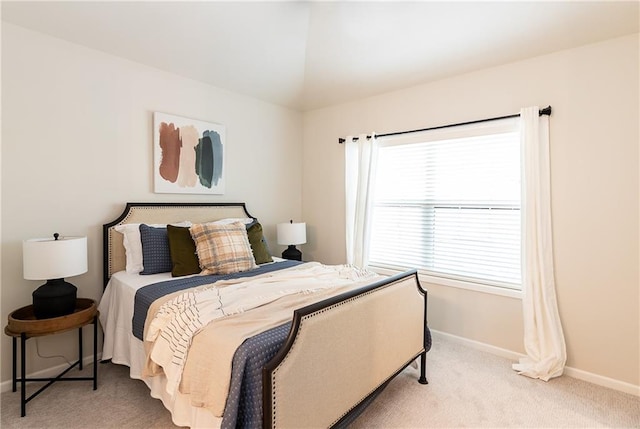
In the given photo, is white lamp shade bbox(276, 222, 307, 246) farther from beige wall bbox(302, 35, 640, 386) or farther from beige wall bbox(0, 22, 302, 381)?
beige wall bbox(302, 35, 640, 386)

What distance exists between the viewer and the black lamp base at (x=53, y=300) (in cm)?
218

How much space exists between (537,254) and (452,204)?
33.3 inches

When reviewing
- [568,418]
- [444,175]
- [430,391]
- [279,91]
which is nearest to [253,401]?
[430,391]

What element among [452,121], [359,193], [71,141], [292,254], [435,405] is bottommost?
[435,405]

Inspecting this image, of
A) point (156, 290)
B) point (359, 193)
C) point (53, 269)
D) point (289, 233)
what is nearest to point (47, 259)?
point (53, 269)

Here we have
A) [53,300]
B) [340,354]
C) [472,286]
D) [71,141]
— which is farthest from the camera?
[472,286]

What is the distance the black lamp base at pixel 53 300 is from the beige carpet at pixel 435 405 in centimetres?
58

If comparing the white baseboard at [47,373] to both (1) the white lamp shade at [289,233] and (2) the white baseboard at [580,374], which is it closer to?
(1) the white lamp shade at [289,233]

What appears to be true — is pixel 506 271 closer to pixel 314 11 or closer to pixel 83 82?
pixel 314 11

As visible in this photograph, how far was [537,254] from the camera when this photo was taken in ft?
8.73

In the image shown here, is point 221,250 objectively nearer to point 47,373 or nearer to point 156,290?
point 156,290

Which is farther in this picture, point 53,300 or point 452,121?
point 452,121

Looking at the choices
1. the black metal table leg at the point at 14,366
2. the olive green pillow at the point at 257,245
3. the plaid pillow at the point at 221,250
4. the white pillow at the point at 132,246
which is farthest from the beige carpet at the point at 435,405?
the olive green pillow at the point at 257,245

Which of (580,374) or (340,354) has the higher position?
(340,354)
